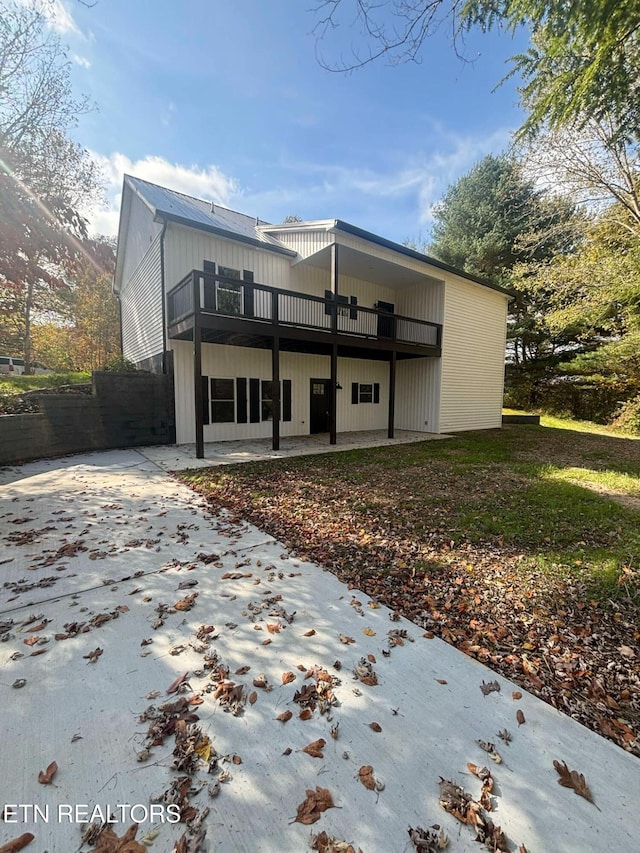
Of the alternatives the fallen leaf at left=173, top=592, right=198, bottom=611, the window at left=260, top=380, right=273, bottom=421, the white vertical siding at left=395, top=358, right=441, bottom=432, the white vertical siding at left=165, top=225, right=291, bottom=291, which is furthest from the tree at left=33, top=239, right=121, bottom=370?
the fallen leaf at left=173, top=592, right=198, bottom=611

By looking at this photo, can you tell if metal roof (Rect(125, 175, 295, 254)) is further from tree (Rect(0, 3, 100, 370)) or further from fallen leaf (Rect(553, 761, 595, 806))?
fallen leaf (Rect(553, 761, 595, 806))

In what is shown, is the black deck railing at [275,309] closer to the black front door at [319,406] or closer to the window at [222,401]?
the window at [222,401]

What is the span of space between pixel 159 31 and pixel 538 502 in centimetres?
803

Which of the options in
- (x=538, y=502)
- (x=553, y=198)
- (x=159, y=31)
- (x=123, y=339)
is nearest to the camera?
(x=159, y=31)

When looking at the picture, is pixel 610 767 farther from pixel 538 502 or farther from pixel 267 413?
pixel 267 413

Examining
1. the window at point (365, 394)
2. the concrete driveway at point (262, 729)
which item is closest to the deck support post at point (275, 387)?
the window at point (365, 394)

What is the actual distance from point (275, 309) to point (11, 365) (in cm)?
2437

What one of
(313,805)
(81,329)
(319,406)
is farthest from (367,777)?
(81,329)

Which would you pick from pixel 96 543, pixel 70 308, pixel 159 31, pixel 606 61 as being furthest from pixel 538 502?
pixel 70 308

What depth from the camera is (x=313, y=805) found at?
1416 mm

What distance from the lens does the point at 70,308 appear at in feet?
71.5

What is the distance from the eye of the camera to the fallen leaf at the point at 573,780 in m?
1.47

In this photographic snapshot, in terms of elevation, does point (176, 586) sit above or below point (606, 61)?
below

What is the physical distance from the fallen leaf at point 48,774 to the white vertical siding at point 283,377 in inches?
362
